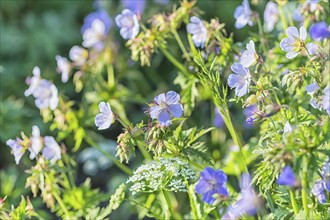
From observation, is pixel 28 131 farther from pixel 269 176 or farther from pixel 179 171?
pixel 269 176

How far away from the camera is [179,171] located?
199cm

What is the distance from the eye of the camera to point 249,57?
1918 millimetres

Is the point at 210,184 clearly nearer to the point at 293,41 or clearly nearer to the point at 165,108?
the point at 165,108

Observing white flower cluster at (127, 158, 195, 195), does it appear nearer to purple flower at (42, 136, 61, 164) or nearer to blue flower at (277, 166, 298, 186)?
blue flower at (277, 166, 298, 186)

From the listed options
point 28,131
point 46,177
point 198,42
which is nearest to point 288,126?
point 198,42

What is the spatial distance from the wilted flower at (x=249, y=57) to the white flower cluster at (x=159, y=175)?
0.94 feet

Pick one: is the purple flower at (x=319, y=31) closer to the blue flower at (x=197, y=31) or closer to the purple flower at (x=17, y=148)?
the blue flower at (x=197, y=31)

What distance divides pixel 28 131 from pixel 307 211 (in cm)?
168

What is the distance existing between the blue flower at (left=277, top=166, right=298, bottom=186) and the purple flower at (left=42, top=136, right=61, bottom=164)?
71 cm

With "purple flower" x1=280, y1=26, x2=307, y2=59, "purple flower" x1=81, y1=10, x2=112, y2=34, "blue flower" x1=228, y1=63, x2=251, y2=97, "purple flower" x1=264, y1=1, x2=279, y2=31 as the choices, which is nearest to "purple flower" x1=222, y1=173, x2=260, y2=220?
"blue flower" x1=228, y1=63, x2=251, y2=97

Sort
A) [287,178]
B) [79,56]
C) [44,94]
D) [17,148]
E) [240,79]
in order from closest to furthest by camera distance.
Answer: [287,178] → [240,79] → [17,148] → [44,94] → [79,56]

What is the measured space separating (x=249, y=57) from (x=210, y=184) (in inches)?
12.8

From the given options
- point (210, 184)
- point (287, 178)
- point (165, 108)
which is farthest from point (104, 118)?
point (287, 178)

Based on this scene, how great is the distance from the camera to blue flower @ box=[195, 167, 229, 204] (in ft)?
6.01
